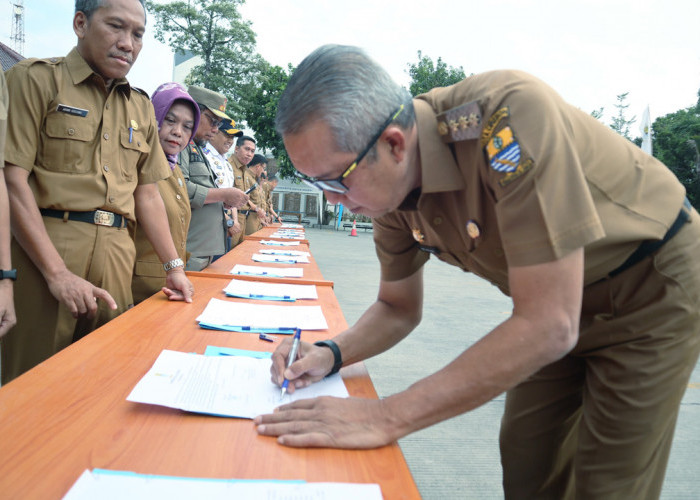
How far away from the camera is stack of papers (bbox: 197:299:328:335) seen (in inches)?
55.0

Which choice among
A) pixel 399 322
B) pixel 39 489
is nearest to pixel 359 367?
pixel 399 322

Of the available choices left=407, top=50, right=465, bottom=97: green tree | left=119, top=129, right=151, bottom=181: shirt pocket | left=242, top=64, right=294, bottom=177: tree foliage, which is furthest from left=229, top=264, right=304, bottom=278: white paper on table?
left=407, top=50, right=465, bottom=97: green tree

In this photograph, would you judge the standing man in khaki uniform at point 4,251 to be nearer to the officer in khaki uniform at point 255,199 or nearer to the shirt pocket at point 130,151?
the shirt pocket at point 130,151

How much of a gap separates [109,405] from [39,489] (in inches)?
9.7

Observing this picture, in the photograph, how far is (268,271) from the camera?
8.30ft

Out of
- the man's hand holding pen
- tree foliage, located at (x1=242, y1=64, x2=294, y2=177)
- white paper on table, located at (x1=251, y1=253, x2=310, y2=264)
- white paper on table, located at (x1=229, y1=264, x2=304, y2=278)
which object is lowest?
white paper on table, located at (x1=251, y1=253, x2=310, y2=264)

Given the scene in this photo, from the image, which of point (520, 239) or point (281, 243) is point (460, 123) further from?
point (281, 243)

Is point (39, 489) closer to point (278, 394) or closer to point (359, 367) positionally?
point (278, 394)

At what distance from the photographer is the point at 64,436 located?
0.74m

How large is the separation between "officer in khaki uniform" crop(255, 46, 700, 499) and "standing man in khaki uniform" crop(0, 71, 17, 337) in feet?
2.62

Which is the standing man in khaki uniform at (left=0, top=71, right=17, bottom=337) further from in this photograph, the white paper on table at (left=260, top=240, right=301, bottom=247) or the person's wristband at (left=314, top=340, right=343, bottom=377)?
the white paper on table at (left=260, top=240, right=301, bottom=247)

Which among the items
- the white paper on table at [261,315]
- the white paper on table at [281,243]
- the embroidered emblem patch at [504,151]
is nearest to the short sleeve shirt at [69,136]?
the white paper on table at [261,315]

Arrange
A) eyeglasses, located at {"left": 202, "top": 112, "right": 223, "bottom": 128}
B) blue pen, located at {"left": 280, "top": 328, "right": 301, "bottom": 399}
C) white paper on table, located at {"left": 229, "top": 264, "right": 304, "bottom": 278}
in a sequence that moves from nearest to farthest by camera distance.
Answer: blue pen, located at {"left": 280, "top": 328, "right": 301, "bottom": 399}, white paper on table, located at {"left": 229, "top": 264, "right": 304, "bottom": 278}, eyeglasses, located at {"left": 202, "top": 112, "right": 223, "bottom": 128}

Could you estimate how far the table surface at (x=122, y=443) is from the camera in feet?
2.21
